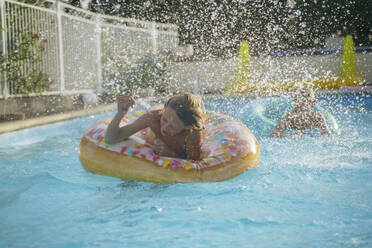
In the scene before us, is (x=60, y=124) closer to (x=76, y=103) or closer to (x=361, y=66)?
(x=76, y=103)

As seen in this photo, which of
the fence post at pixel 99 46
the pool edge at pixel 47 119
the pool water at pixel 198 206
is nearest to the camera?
the pool water at pixel 198 206

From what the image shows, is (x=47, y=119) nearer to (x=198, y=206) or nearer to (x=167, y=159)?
(x=167, y=159)

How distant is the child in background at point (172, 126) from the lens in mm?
3451

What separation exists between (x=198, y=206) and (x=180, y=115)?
2.32 ft

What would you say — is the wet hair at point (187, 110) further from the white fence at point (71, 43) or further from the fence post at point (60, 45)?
the fence post at point (60, 45)

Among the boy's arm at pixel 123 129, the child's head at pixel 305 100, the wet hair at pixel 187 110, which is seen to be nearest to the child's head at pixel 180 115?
the wet hair at pixel 187 110

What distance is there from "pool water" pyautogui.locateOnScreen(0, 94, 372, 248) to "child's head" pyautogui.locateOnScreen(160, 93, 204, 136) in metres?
0.49

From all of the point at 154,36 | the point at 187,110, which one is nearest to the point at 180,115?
the point at 187,110

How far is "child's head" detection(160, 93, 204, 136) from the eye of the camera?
3.44m

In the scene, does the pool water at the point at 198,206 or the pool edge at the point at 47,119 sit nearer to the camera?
the pool water at the point at 198,206

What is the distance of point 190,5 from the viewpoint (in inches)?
877

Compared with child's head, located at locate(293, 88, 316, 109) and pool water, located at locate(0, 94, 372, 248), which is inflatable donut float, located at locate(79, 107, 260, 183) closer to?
pool water, located at locate(0, 94, 372, 248)

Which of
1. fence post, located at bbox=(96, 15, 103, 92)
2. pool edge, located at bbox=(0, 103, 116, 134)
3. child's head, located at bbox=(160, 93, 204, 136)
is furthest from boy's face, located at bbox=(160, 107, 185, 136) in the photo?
fence post, located at bbox=(96, 15, 103, 92)

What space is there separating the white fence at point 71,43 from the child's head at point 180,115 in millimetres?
5522
